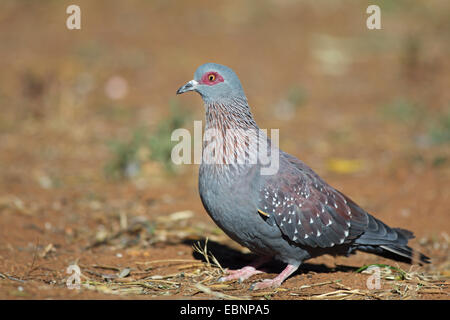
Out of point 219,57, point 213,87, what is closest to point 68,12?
point 219,57

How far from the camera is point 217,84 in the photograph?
4.77 metres

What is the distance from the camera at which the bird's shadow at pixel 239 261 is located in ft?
16.9

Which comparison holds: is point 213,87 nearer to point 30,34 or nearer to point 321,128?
point 321,128

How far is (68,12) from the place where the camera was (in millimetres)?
15031

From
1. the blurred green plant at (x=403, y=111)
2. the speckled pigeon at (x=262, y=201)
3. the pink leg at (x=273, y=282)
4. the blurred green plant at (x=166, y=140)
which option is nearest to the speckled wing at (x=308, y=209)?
the speckled pigeon at (x=262, y=201)

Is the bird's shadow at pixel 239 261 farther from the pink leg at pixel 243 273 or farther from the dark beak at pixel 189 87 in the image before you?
the dark beak at pixel 189 87

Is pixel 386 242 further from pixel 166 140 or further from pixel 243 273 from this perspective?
pixel 166 140

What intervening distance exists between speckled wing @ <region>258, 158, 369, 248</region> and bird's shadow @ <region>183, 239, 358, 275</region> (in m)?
0.54

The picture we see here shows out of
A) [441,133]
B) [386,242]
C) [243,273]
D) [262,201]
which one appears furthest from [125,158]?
[441,133]

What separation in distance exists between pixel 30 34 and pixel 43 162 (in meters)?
6.95

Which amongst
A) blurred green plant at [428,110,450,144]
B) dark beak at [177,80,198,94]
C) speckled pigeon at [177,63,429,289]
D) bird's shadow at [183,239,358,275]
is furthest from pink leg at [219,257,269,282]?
blurred green plant at [428,110,450,144]

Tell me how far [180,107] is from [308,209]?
15.5ft

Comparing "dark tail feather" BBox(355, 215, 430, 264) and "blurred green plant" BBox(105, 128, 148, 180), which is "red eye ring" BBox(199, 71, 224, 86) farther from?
"blurred green plant" BBox(105, 128, 148, 180)
